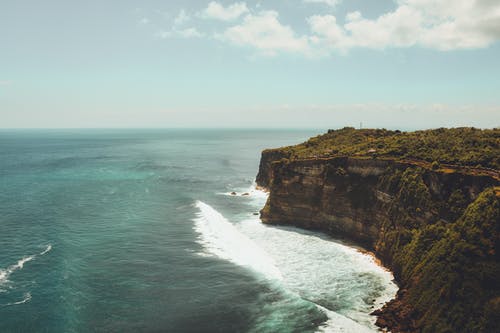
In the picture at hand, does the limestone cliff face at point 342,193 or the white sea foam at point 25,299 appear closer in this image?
the white sea foam at point 25,299

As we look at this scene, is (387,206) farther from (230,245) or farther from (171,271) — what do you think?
(171,271)

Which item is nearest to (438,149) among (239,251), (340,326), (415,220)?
(415,220)

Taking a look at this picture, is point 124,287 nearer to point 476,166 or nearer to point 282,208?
point 282,208

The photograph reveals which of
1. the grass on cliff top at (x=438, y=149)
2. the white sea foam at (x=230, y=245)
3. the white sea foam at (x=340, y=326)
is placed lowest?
the white sea foam at (x=340, y=326)

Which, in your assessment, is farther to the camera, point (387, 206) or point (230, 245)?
point (230, 245)

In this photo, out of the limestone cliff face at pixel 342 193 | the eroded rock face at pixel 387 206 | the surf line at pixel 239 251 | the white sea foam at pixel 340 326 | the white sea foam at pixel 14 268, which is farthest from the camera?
the limestone cliff face at pixel 342 193

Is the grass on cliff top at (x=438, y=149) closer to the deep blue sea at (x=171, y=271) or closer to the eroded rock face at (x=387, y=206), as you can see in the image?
the eroded rock face at (x=387, y=206)

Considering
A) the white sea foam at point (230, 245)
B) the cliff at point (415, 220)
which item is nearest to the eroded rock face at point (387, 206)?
the cliff at point (415, 220)
